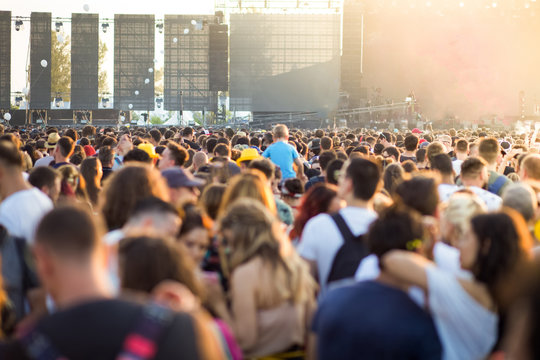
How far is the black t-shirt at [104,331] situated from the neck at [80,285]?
0.13 m

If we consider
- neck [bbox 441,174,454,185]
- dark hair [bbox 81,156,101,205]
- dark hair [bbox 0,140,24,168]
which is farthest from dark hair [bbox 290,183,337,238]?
dark hair [bbox 81,156,101,205]

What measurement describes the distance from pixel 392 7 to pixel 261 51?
11627 millimetres

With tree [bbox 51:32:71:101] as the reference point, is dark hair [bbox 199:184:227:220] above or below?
below

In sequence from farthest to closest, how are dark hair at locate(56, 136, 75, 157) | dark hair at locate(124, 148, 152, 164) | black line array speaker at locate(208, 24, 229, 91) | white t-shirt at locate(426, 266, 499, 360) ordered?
1. black line array speaker at locate(208, 24, 229, 91)
2. dark hair at locate(56, 136, 75, 157)
3. dark hair at locate(124, 148, 152, 164)
4. white t-shirt at locate(426, 266, 499, 360)

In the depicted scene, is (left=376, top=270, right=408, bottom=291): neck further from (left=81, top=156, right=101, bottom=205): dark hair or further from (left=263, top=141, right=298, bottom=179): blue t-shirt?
(left=263, top=141, right=298, bottom=179): blue t-shirt

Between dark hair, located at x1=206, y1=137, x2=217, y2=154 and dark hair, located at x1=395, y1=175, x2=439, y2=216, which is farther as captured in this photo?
dark hair, located at x1=206, y1=137, x2=217, y2=154

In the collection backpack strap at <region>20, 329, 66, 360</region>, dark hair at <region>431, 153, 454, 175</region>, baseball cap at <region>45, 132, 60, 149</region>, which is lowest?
backpack strap at <region>20, 329, 66, 360</region>

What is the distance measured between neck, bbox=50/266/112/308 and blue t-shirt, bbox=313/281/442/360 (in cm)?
112

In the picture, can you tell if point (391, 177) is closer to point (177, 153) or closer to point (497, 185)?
point (497, 185)

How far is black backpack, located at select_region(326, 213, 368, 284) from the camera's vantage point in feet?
14.1

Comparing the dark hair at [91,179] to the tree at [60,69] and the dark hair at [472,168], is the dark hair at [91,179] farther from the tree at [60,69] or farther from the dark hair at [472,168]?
the tree at [60,69]

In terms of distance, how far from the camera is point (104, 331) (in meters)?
1.95

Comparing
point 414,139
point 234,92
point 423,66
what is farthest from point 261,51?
point 414,139

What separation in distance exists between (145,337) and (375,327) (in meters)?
1.26
